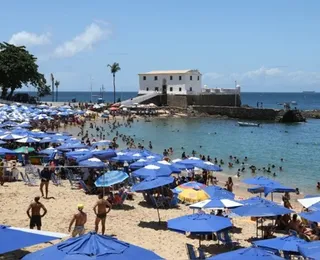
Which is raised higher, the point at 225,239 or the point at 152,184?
the point at 152,184

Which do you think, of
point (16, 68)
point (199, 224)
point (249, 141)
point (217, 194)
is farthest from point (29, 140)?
point (16, 68)

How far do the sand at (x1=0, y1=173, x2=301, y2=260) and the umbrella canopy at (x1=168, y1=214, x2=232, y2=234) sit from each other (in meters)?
0.81

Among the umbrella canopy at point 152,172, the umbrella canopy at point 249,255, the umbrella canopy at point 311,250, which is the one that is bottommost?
the umbrella canopy at point 152,172

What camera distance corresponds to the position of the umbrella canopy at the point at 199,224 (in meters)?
11.0

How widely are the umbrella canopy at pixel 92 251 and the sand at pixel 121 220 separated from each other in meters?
Result: 3.68

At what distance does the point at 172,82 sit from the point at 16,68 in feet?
88.9

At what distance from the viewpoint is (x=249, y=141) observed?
50.6 meters

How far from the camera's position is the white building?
3282 inches

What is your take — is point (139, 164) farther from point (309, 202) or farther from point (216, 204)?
point (309, 202)

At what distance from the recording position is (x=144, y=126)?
60969mm

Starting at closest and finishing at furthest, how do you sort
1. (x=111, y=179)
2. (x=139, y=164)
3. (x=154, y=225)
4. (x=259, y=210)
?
(x=259, y=210)
(x=154, y=225)
(x=111, y=179)
(x=139, y=164)

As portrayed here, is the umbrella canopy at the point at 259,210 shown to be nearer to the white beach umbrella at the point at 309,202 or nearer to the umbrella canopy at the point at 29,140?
the white beach umbrella at the point at 309,202

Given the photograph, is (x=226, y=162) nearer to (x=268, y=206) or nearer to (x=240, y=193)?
(x=240, y=193)

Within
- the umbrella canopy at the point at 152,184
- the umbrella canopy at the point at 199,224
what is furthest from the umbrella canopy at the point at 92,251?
the umbrella canopy at the point at 152,184
